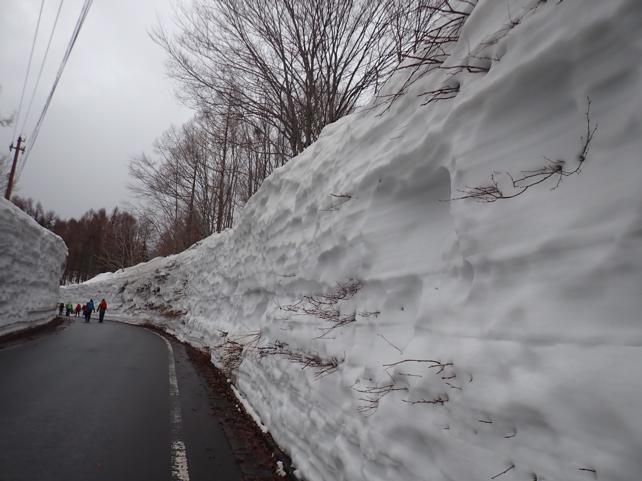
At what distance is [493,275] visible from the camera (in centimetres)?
206

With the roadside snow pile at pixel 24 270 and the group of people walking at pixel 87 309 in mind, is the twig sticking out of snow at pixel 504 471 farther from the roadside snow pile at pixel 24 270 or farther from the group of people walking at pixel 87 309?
the group of people walking at pixel 87 309

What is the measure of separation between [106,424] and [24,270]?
1132 cm

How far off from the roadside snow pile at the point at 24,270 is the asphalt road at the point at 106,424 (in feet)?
14.6

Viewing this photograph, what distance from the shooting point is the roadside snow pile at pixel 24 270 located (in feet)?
36.3

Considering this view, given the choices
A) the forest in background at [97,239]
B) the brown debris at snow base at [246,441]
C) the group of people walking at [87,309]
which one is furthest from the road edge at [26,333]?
the forest in background at [97,239]

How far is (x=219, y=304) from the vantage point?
33.7 ft

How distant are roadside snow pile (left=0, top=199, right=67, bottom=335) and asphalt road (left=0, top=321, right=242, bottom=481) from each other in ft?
14.6

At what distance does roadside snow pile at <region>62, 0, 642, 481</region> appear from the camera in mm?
1517

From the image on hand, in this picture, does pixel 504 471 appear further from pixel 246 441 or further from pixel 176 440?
pixel 176 440

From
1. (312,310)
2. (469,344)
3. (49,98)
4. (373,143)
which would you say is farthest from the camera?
(49,98)

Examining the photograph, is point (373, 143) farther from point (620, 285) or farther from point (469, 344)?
point (620, 285)

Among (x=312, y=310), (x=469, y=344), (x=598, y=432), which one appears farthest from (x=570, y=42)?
(x=312, y=310)

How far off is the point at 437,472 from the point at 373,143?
2947mm

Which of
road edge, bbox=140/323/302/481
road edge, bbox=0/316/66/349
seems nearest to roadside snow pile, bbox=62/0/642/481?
road edge, bbox=140/323/302/481
